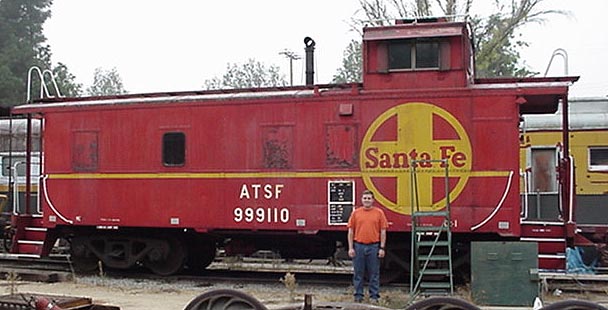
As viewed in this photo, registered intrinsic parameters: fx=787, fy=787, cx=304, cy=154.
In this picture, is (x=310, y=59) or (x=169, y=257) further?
(x=310, y=59)

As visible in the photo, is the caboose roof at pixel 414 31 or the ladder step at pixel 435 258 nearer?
the ladder step at pixel 435 258

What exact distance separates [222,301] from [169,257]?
25.7 feet

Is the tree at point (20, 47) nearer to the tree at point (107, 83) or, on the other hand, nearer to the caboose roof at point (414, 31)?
the caboose roof at point (414, 31)

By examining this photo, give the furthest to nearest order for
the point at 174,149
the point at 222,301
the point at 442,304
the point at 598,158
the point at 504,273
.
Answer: the point at 598,158, the point at 174,149, the point at 504,273, the point at 222,301, the point at 442,304

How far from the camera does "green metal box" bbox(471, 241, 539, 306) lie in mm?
11062

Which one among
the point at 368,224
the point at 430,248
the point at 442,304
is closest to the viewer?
the point at 442,304

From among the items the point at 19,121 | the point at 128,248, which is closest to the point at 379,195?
the point at 128,248

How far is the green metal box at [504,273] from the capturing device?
1106 centimetres

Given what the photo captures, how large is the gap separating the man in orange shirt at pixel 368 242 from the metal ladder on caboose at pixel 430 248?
601 mm

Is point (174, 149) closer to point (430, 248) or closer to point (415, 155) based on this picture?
point (415, 155)

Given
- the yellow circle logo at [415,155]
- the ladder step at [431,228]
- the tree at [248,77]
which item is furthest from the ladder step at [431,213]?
the tree at [248,77]

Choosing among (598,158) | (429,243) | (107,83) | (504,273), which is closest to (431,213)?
(429,243)

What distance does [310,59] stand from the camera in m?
15.9

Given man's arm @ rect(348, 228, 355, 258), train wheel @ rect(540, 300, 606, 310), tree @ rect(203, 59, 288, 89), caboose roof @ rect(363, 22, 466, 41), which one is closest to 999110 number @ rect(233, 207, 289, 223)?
man's arm @ rect(348, 228, 355, 258)
